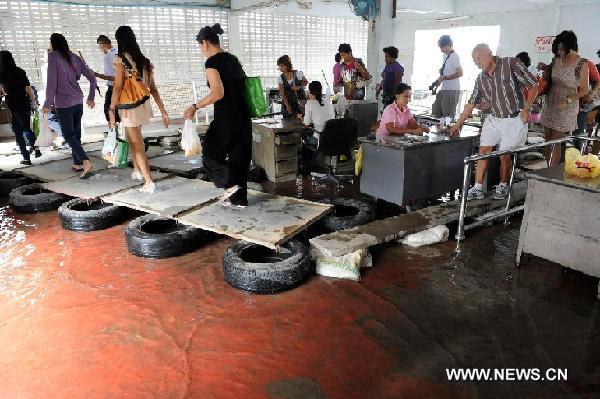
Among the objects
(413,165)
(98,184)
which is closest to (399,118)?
(413,165)

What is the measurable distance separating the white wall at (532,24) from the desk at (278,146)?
7.07 metres

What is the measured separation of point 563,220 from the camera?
3.62 metres

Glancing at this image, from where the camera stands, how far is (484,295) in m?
3.67

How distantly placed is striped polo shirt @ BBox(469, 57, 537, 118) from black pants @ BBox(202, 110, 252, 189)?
9.51ft

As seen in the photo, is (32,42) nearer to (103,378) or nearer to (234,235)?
(234,235)

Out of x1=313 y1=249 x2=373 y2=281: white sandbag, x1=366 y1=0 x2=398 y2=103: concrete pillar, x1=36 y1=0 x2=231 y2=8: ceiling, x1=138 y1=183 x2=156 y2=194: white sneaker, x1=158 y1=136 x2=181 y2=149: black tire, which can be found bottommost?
x1=313 y1=249 x2=373 y2=281: white sandbag

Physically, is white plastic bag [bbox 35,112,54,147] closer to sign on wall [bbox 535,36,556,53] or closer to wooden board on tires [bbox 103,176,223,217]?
wooden board on tires [bbox 103,176,223,217]

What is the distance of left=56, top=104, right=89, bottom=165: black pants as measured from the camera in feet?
20.2

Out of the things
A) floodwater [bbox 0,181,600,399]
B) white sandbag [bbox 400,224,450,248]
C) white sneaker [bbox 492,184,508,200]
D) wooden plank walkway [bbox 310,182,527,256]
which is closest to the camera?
floodwater [bbox 0,181,600,399]

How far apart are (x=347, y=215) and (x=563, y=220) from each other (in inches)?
96.4

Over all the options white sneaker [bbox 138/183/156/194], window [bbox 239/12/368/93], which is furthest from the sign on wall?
white sneaker [bbox 138/183/156/194]

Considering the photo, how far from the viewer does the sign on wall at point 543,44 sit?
38.9 feet

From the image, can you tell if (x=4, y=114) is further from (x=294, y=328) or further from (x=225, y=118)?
(x=294, y=328)

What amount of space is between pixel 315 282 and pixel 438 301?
1.08 metres
